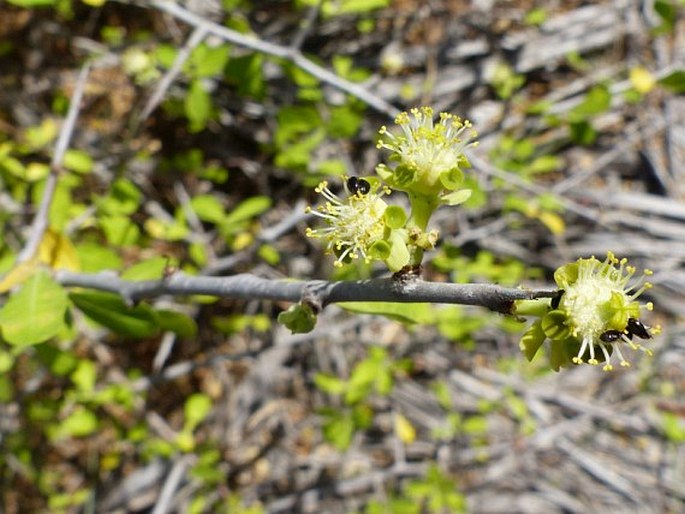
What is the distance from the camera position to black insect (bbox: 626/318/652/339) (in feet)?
2.71

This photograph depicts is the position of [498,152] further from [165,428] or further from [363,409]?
[165,428]

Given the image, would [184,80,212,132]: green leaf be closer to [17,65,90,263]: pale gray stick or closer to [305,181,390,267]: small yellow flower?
[17,65,90,263]: pale gray stick

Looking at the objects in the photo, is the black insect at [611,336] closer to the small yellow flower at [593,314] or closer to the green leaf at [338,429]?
the small yellow flower at [593,314]

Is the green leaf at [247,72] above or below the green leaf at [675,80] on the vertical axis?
below

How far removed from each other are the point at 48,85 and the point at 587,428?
267 cm

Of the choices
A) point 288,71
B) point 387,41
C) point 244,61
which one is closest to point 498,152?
point 387,41

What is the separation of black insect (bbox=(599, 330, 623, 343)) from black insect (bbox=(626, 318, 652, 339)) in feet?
0.06

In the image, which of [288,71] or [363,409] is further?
[363,409]

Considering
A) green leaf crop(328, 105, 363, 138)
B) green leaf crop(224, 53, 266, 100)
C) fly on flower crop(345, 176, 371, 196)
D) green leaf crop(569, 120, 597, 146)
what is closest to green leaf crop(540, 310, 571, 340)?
fly on flower crop(345, 176, 371, 196)

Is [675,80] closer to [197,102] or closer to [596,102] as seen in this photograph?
[596,102]

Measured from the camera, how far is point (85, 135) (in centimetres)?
252

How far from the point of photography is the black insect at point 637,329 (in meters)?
0.83

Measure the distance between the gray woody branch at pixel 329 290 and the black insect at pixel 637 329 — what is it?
11 cm

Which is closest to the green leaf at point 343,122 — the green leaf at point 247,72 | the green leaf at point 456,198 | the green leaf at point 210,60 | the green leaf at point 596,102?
the green leaf at point 247,72
